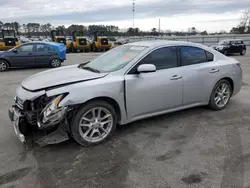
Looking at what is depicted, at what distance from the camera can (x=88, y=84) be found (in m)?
3.60

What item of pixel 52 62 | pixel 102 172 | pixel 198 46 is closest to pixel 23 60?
pixel 52 62

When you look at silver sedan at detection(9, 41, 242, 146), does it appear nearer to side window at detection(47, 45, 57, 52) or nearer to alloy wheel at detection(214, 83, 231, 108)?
alloy wheel at detection(214, 83, 231, 108)

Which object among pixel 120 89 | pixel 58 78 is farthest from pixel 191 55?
pixel 58 78

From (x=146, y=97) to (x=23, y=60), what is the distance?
9.88 metres

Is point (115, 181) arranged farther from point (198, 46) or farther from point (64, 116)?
point (198, 46)

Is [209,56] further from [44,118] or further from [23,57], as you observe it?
[23,57]

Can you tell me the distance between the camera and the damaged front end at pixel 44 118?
336cm

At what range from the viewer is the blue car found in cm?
1197

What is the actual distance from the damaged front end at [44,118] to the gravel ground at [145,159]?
0.22 m

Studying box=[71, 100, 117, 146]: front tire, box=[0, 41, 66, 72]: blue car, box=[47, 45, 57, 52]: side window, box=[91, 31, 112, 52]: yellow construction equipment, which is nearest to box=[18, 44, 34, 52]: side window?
box=[0, 41, 66, 72]: blue car

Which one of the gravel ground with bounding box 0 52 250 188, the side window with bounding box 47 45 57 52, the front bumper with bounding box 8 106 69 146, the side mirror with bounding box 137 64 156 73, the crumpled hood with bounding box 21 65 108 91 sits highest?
the side window with bounding box 47 45 57 52

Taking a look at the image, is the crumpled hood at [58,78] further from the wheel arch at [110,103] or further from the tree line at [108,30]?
the tree line at [108,30]

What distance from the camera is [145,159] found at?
131 inches

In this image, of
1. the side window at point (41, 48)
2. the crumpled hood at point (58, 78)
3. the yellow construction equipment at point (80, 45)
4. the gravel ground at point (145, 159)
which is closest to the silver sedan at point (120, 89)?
the crumpled hood at point (58, 78)
